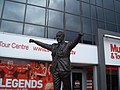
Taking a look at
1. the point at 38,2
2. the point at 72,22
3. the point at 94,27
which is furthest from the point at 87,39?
the point at 38,2

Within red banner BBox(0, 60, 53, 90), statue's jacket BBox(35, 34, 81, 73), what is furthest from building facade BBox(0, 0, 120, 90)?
statue's jacket BBox(35, 34, 81, 73)

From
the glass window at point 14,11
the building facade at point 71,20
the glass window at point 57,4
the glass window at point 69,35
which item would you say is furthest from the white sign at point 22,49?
the glass window at point 57,4

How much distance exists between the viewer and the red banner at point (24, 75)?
930 centimetres

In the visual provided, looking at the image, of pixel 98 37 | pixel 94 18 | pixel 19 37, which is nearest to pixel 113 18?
pixel 94 18

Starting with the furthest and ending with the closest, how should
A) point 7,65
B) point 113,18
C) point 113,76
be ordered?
point 113,18 < point 113,76 < point 7,65

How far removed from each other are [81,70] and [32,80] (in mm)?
4135

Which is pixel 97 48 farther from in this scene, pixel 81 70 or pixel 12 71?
pixel 12 71

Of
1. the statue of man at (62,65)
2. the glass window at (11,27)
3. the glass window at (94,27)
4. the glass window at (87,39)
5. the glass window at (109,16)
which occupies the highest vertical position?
the glass window at (109,16)

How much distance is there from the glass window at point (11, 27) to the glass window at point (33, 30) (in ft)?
1.15

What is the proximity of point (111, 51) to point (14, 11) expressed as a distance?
7.14 meters

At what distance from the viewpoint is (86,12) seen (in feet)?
42.9

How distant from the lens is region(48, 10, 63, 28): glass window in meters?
11.3

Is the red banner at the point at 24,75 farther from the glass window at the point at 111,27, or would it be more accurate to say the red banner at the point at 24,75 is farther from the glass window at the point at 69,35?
the glass window at the point at 111,27

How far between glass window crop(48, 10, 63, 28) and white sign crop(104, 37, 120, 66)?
3590 mm
